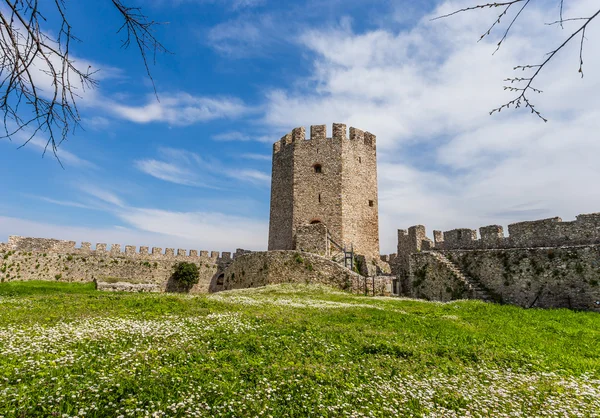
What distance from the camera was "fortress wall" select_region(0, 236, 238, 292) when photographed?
26766 millimetres

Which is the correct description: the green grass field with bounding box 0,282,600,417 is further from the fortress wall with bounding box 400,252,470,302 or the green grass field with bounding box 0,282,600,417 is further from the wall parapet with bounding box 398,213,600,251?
the wall parapet with bounding box 398,213,600,251

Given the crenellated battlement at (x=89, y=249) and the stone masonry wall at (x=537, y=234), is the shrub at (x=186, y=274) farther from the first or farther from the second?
the stone masonry wall at (x=537, y=234)

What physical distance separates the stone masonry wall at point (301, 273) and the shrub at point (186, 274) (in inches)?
352

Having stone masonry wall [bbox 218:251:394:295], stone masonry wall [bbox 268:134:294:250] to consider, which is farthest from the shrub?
stone masonry wall [bbox 218:251:394:295]

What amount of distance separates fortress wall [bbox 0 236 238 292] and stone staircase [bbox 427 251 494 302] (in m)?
20.8

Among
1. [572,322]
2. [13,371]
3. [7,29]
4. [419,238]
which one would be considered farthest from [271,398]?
[419,238]

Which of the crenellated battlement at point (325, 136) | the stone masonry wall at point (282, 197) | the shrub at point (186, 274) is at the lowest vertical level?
the shrub at point (186, 274)

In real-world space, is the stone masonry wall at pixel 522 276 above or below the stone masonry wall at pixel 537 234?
below

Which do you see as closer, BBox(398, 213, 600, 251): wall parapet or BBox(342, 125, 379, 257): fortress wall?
BBox(398, 213, 600, 251): wall parapet

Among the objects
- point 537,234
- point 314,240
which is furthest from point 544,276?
point 314,240

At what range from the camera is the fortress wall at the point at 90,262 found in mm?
26766

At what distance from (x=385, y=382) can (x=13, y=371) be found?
5.43 meters

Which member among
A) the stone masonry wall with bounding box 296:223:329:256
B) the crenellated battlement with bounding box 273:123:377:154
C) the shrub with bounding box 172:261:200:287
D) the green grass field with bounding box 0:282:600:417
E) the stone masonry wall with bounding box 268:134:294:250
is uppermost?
the crenellated battlement with bounding box 273:123:377:154

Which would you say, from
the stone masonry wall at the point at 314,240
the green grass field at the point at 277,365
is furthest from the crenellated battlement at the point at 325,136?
the green grass field at the point at 277,365
